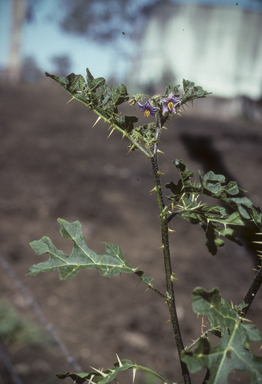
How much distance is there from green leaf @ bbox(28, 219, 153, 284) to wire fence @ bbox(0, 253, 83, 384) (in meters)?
1.88

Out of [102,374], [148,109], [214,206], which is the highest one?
[148,109]

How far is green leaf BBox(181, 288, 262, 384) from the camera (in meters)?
0.54

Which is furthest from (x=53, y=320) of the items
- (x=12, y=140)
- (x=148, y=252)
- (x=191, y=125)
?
(x=191, y=125)

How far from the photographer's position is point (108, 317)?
3701mm

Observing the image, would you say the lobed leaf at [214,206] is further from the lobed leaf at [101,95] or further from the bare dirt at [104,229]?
the bare dirt at [104,229]

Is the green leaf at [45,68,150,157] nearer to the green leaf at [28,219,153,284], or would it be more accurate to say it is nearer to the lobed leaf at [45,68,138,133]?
the lobed leaf at [45,68,138,133]

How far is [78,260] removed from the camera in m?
0.74

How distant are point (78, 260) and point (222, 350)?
1.08ft

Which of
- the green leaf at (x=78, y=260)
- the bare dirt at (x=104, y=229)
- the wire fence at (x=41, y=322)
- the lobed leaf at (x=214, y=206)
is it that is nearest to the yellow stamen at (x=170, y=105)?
the lobed leaf at (x=214, y=206)

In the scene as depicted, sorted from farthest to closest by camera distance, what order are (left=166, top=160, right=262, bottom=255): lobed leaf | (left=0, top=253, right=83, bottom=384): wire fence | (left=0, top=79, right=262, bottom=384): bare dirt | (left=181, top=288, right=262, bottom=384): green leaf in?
(left=0, top=79, right=262, bottom=384): bare dirt < (left=0, top=253, right=83, bottom=384): wire fence < (left=166, top=160, right=262, bottom=255): lobed leaf < (left=181, top=288, right=262, bottom=384): green leaf

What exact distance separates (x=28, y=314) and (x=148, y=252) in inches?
71.7

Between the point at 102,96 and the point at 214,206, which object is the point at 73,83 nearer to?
the point at 102,96

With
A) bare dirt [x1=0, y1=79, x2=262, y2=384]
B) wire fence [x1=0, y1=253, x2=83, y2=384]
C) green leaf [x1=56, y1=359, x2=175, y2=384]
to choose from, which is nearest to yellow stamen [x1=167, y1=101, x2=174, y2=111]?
green leaf [x1=56, y1=359, x2=175, y2=384]

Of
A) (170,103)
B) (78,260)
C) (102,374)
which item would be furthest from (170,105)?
(102,374)
